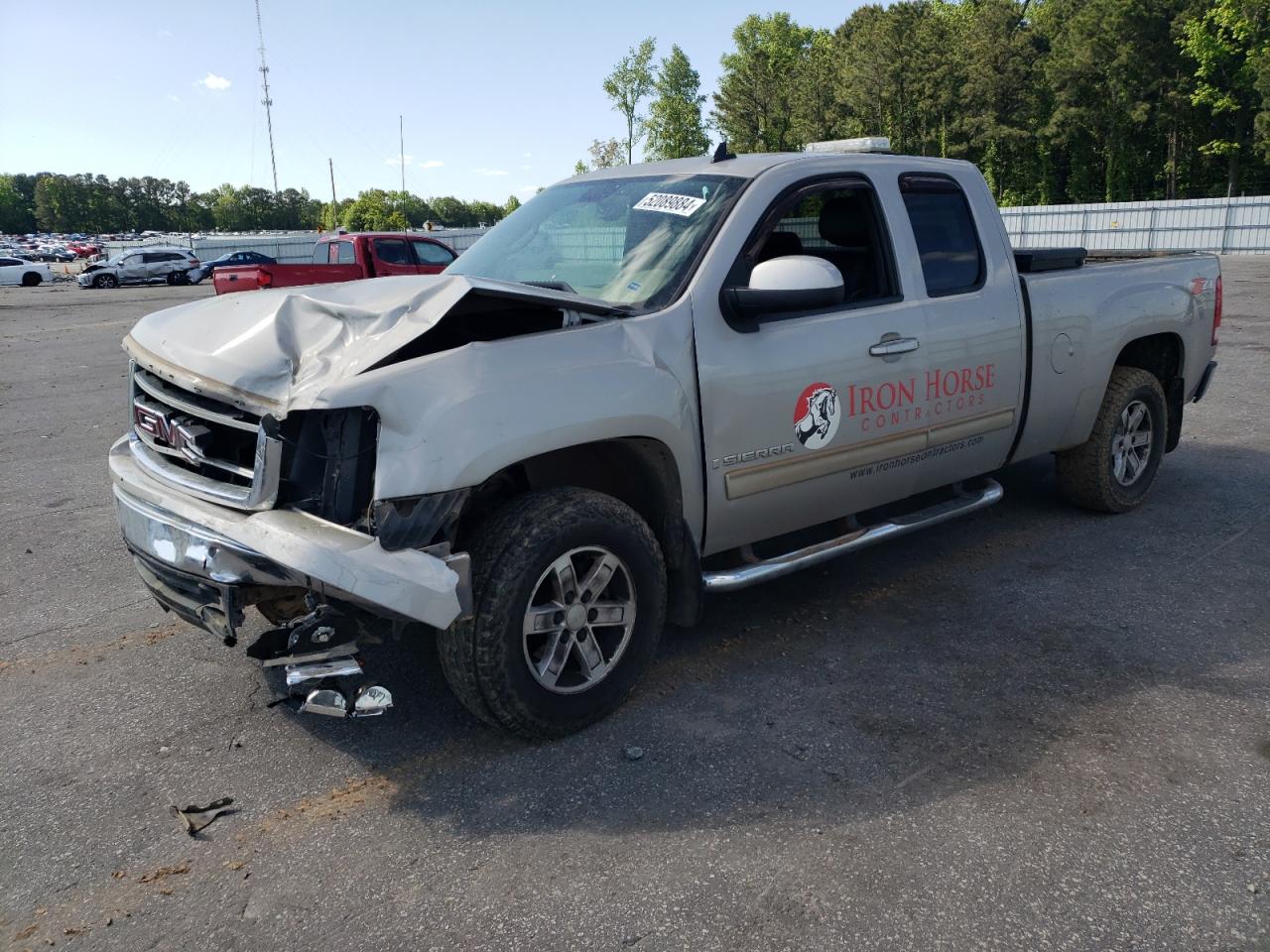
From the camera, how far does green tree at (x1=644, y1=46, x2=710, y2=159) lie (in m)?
73.1

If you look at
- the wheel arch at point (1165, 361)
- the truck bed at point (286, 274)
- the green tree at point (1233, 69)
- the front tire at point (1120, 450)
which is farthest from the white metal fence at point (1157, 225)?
the front tire at point (1120, 450)

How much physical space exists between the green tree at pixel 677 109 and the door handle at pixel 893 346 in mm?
71978

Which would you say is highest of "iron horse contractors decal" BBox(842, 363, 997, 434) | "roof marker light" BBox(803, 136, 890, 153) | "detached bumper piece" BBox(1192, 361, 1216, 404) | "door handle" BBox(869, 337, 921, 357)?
"roof marker light" BBox(803, 136, 890, 153)

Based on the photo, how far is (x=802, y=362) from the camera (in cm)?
391

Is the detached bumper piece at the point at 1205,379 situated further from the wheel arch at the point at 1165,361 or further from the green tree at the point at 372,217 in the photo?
the green tree at the point at 372,217

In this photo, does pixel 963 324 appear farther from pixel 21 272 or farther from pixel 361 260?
pixel 21 272

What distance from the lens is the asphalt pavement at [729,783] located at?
2584mm

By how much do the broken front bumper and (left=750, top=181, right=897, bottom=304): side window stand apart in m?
2.18

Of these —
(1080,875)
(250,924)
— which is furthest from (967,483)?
(250,924)

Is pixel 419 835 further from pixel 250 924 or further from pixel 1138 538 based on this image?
pixel 1138 538

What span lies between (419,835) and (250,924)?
513 mm

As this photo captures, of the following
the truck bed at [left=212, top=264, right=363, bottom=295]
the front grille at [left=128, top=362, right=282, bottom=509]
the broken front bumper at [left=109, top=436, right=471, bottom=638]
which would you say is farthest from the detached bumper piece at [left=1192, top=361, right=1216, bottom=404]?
the truck bed at [left=212, top=264, right=363, bottom=295]

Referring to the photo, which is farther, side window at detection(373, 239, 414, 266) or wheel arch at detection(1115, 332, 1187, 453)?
side window at detection(373, 239, 414, 266)

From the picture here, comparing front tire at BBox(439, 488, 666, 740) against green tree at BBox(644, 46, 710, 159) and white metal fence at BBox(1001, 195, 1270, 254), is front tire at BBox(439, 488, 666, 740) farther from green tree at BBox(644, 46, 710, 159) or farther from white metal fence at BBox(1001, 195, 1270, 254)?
green tree at BBox(644, 46, 710, 159)
